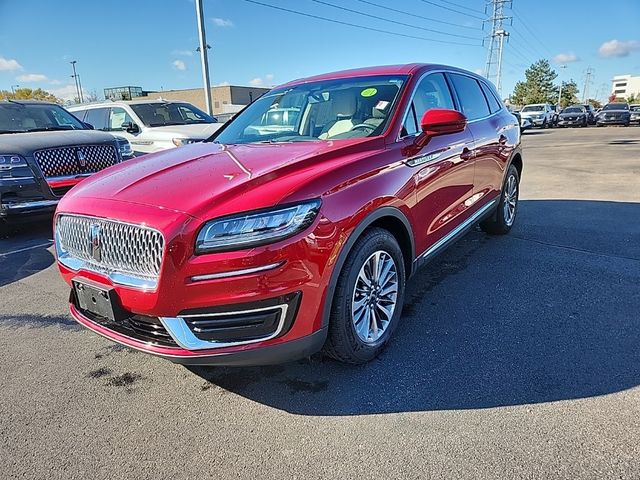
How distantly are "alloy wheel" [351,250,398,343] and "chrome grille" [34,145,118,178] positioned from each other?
5.13 meters

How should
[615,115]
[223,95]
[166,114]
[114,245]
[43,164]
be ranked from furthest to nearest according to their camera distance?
1. [223,95]
2. [615,115]
3. [166,114]
4. [43,164]
5. [114,245]

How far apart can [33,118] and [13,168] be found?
234cm

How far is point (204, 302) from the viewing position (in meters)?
2.15

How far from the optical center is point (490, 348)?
9.73ft

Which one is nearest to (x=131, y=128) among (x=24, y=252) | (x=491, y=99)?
(x=24, y=252)

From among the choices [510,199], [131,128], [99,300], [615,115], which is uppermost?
[131,128]

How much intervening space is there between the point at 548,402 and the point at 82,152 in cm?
632

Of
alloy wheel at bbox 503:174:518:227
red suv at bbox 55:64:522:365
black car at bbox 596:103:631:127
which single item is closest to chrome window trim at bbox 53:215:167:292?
red suv at bbox 55:64:522:365

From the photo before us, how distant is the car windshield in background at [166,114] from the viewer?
9.72 meters

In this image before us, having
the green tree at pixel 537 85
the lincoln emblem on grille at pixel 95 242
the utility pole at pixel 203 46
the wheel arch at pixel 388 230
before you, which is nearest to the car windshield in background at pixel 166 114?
the utility pole at pixel 203 46

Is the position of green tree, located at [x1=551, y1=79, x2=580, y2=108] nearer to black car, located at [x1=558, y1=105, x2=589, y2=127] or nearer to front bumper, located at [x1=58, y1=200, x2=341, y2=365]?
black car, located at [x1=558, y1=105, x2=589, y2=127]

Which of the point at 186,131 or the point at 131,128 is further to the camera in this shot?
the point at 131,128

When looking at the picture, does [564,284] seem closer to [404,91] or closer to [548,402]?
[548,402]

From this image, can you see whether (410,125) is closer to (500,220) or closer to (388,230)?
(388,230)
